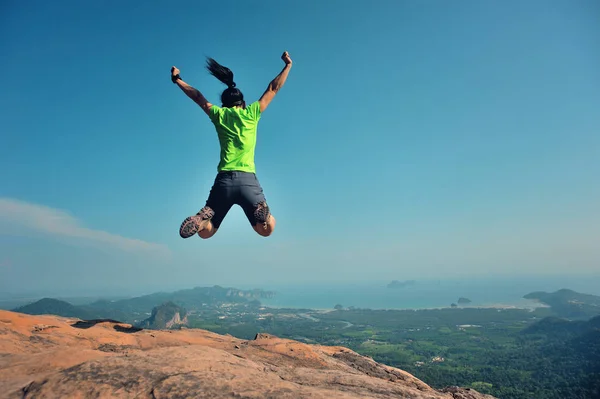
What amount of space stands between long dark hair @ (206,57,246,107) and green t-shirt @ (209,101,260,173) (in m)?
0.38

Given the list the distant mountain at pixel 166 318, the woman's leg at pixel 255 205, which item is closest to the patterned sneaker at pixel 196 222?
the woman's leg at pixel 255 205

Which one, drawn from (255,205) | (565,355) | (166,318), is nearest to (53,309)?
(166,318)

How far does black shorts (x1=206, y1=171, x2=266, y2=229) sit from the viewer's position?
5453 mm

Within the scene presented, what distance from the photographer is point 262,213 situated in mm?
5426

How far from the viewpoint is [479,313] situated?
167625 mm

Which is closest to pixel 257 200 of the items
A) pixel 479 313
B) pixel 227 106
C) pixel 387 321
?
Result: pixel 227 106

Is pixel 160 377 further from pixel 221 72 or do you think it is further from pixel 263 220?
pixel 221 72

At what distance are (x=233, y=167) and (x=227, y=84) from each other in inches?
79.5

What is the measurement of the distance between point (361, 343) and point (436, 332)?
4117 centimetres

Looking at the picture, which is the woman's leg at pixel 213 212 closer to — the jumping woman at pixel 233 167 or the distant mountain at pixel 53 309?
the jumping woman at pixel 233 167

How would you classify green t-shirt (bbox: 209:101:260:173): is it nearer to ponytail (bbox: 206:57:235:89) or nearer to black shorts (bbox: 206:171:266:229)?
black shorts (bbox: 206:171:266:229)

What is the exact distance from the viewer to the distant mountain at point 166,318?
12201 cm

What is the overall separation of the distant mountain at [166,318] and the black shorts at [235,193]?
131 m

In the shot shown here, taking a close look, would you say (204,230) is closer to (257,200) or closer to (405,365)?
(257,200)
